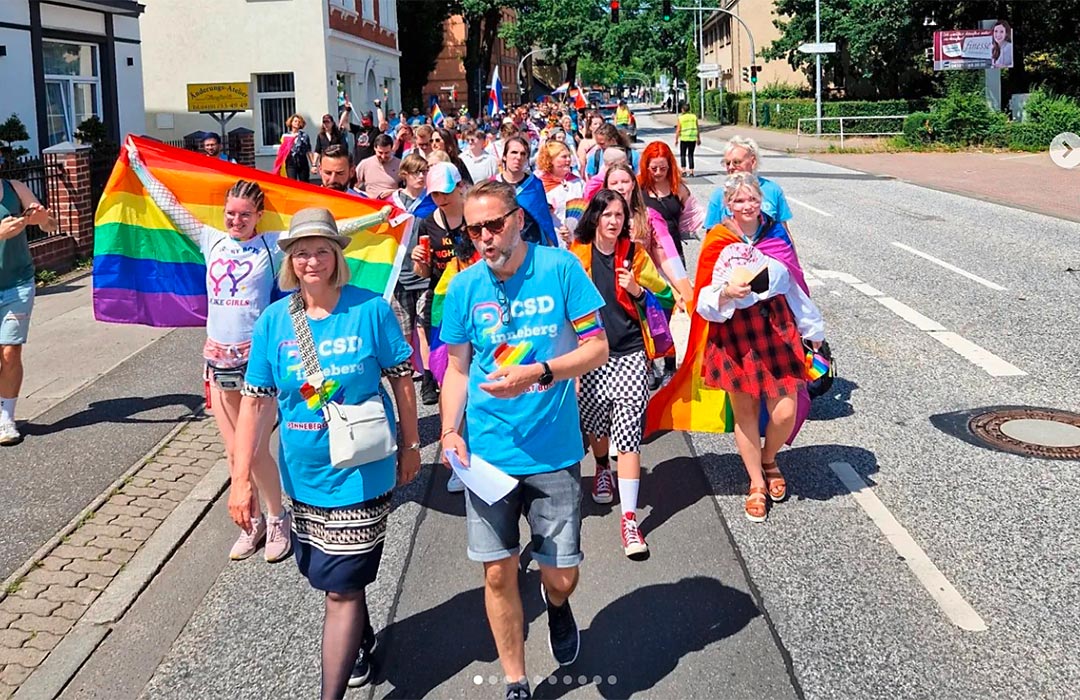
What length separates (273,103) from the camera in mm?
33031

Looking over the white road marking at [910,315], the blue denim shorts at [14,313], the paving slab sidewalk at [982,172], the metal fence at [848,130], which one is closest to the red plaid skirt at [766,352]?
the blue denim shorts at [14,313]

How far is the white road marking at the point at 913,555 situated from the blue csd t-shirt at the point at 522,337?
75.0 inches

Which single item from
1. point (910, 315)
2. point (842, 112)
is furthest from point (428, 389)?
point (842, 112)

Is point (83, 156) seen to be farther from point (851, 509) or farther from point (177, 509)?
point (851, 509)

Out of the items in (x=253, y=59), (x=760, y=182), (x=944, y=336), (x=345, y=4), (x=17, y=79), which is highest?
(x=345, y=4)

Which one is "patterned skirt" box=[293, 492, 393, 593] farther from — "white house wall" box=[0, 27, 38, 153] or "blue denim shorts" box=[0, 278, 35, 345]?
"white house wall" box=[0, 27, 38, 153]

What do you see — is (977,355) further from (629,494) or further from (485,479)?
(485,479)

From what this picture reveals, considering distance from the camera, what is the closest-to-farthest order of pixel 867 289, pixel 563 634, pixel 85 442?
pixel 563 634, pixel 85 442, pixel 867 289

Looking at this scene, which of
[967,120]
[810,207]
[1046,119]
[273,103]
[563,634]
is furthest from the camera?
[967,120]

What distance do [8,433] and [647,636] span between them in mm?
5063

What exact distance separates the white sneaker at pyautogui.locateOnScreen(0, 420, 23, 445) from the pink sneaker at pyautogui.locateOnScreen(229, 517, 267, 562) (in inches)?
105

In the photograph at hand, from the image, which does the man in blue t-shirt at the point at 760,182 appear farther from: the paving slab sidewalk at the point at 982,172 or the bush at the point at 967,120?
the bush at the point at 967,120

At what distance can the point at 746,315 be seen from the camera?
586cm

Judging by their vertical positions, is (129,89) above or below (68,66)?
below
